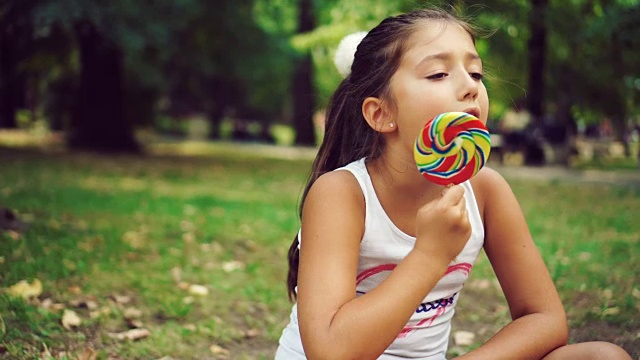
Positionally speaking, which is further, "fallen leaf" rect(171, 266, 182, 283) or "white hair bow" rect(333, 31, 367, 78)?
"fallen leaf" rect(171, 266, 182, 283)

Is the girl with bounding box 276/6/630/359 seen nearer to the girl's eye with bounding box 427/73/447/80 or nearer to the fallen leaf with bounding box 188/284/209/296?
the girl's eye with bounding box 427/73/447/80

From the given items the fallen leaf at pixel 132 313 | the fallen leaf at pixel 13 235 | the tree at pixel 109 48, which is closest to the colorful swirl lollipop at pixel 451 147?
Answer: the fallen leaf at pixel 132 313

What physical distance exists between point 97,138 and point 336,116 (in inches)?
655

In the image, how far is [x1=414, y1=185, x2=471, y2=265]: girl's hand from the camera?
1877 mm

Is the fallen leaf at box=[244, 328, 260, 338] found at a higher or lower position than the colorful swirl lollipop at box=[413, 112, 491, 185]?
lower

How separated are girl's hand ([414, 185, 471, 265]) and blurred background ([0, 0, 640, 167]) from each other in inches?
352

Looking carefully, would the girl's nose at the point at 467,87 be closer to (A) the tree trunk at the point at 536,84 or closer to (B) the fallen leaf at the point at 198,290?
(B) the fallen leaf at the point at 198,290

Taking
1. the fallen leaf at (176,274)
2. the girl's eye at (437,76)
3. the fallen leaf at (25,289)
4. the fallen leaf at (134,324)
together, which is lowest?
the fallen leaf at (176,274)

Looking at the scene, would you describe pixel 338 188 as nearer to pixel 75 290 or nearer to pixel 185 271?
pixel 75 290

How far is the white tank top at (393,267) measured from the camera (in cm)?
214

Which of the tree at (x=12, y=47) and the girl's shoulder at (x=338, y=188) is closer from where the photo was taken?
the girl's shoulder at (x=338, y=188)

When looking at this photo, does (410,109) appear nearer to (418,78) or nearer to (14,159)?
(418,78)

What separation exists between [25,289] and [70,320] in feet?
1.76

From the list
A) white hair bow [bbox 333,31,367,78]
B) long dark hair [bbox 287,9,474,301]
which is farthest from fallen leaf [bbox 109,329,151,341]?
white hair bow [bbox 333,31,367,78]
